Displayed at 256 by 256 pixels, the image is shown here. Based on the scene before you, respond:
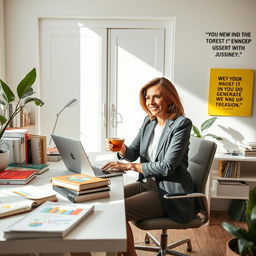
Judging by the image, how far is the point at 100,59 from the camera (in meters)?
3.75

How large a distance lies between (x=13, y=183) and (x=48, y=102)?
84.2 inches

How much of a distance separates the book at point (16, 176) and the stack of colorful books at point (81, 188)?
25 centimetres

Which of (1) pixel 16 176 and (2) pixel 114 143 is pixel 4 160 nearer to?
(1) pixel 16 176

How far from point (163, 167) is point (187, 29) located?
2075 mm

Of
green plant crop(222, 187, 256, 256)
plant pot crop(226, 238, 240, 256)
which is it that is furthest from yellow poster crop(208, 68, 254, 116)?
green plant crop(222, 187, 256, 256)

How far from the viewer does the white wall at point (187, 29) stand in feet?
11.5

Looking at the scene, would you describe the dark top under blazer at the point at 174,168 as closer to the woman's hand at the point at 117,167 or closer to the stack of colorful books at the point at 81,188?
the woman's hand at the point at 117,167

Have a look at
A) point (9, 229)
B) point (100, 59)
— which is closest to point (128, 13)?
point (100, 59)

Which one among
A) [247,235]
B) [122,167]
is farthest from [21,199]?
[247,235]

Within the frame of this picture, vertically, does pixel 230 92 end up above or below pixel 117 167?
above

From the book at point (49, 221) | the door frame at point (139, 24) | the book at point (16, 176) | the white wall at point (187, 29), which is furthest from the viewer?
the door frame at point (139, 24)

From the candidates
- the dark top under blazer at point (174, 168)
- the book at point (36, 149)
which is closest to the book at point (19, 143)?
the book at point (36, 149)

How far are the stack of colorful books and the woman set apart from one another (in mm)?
440

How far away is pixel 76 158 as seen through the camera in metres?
1.94
